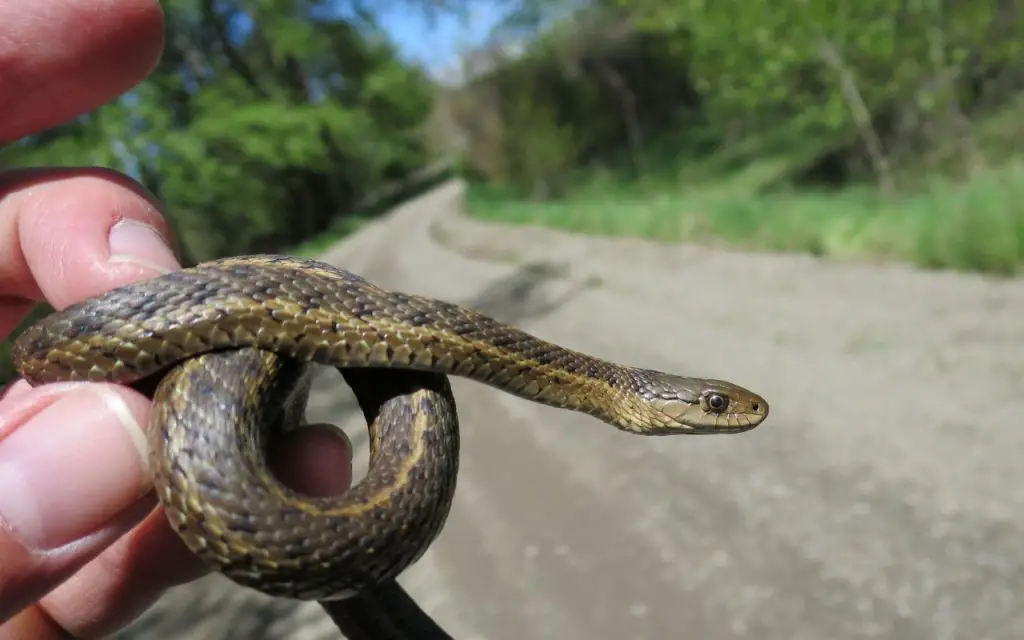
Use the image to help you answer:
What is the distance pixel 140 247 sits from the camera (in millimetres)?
2207

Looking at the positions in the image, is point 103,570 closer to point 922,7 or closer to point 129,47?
point 129,47

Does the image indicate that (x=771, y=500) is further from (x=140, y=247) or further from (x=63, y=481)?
(x=63, y=481)

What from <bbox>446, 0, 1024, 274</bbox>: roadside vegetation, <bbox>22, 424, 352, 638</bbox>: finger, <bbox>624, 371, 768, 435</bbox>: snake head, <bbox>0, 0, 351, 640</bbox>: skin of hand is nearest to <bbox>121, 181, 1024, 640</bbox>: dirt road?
<bbox>624, 371, 768, 435</bbox>: snake head

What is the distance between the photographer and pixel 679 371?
6.86 meters

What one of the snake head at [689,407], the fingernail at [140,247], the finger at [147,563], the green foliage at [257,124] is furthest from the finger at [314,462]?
the green foliage at [257,124]

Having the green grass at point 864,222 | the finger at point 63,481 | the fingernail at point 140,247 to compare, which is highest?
the fingernail at point 140,247

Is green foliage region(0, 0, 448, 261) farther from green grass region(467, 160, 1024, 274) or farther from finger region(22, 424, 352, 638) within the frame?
finger region(22, 424, 352, 638)

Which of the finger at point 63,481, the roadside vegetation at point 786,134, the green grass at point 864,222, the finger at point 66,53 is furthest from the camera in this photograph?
the roadside vegetation at point 786,134

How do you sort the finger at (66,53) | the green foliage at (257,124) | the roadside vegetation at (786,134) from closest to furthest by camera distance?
1. the finger at (66,53)
2. the roadside vegetation at (786,134)
3. the green foliage at (257,124)

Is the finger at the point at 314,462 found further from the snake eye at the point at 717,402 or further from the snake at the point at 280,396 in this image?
the snake eye at the point at 717,402

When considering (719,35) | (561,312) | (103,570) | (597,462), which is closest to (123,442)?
(103,570)

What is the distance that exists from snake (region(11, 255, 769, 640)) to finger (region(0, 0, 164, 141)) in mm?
893

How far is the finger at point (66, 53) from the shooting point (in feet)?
7.45

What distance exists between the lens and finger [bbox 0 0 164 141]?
2270 millimetres
